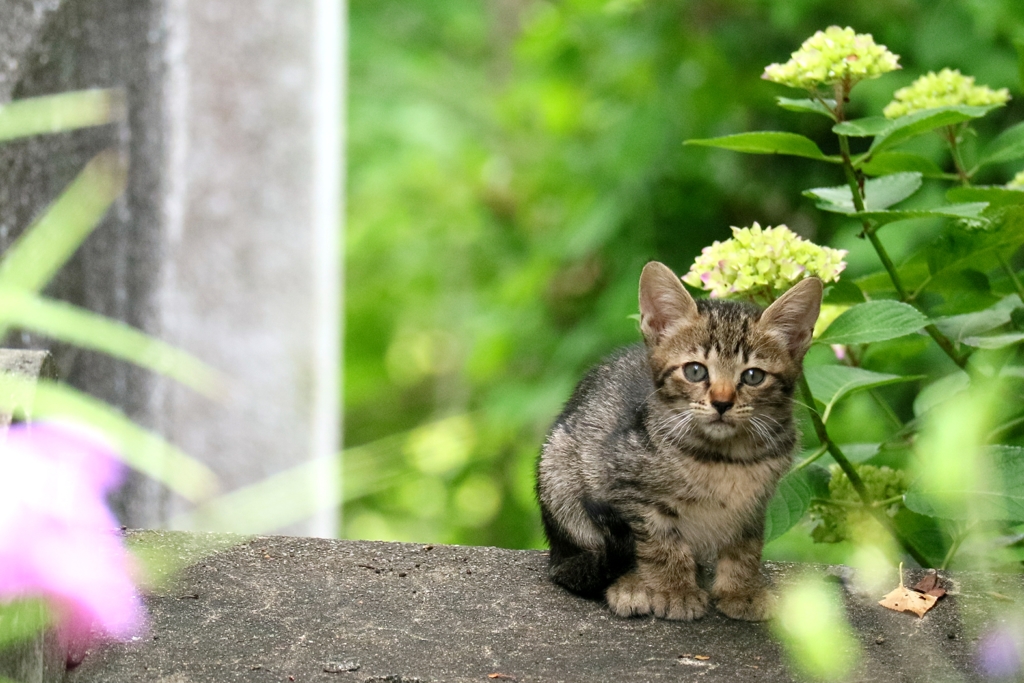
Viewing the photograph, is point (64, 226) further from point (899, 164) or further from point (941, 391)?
point (941, 391)

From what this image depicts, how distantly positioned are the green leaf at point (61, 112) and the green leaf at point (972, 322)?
205cm

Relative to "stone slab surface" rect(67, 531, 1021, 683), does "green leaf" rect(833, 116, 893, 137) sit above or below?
above

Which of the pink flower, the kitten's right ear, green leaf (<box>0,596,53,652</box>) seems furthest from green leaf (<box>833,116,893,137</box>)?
green leaf (<box>0,596,53,652</box>)

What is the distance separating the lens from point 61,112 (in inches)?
109

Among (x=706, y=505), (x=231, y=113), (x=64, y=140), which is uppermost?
(x=231, y=113)

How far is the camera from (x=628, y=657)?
212 centimetres

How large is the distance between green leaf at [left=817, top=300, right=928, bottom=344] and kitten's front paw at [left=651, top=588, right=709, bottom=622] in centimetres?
59

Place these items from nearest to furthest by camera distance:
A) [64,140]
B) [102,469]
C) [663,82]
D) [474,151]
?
[102,469] → [64,140] → [663,82] → [474,151]

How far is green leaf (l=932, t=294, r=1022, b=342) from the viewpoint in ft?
8.45

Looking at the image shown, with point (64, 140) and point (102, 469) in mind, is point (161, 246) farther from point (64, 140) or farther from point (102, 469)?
point (102, 469)

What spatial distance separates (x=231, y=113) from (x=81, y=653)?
9.64 feet

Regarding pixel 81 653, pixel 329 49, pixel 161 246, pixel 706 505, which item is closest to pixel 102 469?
pixel 81 653

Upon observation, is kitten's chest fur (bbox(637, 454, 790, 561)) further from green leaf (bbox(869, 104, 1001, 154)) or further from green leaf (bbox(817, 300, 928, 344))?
green leaf (bbox(869, 104, 1001, 154))

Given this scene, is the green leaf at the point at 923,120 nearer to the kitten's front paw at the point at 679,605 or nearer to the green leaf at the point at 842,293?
the green leaf at the point at 842,293
